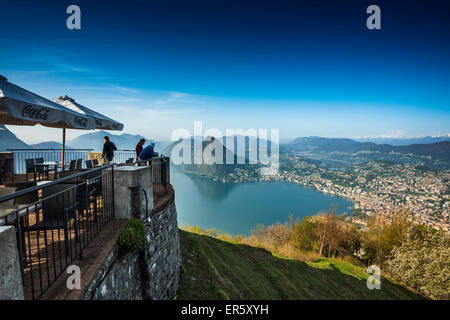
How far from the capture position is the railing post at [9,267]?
1.90 meters

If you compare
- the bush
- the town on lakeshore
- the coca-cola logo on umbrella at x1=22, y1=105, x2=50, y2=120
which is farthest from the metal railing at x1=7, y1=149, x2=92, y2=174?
the town on lakeshore

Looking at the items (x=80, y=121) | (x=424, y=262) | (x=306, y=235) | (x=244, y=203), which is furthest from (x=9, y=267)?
(x=244, y=203)

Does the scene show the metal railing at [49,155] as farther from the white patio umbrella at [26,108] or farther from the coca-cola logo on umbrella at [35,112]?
the coca-cola logo on umbrella at [35,112]

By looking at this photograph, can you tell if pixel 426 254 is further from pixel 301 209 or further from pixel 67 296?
pixel 301 209

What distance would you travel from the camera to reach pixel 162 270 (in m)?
5.86

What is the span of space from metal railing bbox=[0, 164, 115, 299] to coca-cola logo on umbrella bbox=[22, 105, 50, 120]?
1.43m

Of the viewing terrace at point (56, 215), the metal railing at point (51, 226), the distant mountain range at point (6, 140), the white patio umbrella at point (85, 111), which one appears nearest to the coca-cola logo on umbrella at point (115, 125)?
the white patio umbrella at point (85, 111)

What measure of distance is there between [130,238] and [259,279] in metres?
10.3

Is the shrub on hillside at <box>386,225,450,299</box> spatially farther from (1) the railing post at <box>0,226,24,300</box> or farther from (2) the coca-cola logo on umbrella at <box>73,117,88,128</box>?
(2) the coca-cola logo on umbrella at <box>73,117,88,128</box>

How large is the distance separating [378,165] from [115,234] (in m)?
154

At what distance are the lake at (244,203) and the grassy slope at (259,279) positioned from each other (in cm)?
4448

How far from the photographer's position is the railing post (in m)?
1.90

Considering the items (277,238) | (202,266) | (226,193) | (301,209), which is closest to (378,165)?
(301,209)

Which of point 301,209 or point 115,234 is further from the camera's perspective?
point 301,209
